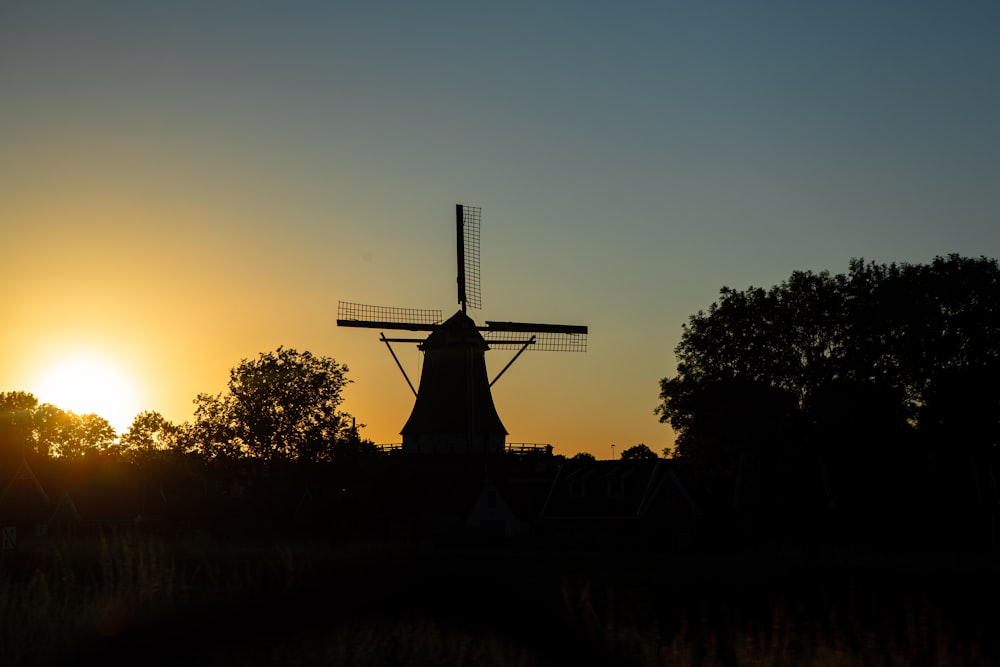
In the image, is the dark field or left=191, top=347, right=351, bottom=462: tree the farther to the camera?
Result: left=191, top=347, right=351, bottom=462: tree

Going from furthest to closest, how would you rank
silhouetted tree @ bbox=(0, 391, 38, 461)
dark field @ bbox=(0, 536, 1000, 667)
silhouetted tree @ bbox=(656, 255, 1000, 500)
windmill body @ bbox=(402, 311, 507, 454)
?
silhouetted tree @ bbox=(0, 391, 38, 461), windmill body @ bbox=(402, 311, 507, 454), silhouetted tree @ bbox=(656, 255, 1000, 500), dark field @ bbox=(0, 536, 1000, 667)

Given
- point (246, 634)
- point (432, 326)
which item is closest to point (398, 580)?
point (246, 634)

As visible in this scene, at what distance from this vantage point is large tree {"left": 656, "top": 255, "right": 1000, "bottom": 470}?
192 ft

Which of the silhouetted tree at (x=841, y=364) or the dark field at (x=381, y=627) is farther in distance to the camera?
the silhouetted tree at (x=841, y=364)

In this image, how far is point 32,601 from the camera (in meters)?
11.4

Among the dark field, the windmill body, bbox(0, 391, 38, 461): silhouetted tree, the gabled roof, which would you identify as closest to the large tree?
the gabled roof

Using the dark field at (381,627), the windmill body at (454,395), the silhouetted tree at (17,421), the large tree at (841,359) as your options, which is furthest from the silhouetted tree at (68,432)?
the dark field at (381,627)

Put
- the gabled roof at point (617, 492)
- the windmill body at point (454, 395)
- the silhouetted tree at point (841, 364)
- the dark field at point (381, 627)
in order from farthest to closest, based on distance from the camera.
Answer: the windmill body at point (454, 395), the gabled roof at point (617, 492), the silhouetted tree at point (841, 364), the dark field at point (381, 627)

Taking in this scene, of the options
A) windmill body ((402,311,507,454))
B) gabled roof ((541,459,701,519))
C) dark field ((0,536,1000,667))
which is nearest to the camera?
dark field ((0,536,1000,667))

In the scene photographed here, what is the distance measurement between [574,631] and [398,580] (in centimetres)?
163

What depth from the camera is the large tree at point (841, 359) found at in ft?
192

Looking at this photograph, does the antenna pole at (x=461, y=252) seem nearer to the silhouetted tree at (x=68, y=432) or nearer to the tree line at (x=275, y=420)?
the tree line at (x=275, y=420)

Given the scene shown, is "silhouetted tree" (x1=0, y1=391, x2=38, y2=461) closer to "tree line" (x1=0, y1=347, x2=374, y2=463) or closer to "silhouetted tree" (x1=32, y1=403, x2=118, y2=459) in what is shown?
"silhouetted tree" (x1=32, y1=403, x2=118, y2=459)

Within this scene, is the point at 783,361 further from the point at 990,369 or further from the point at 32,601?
the point at 32,601
